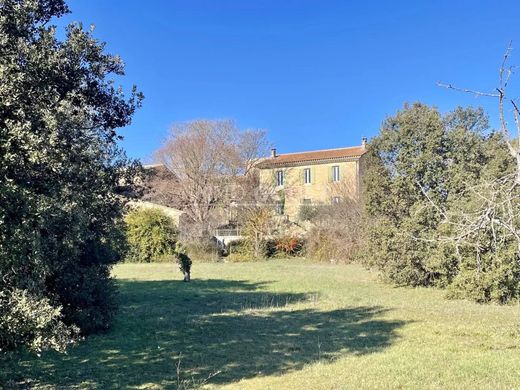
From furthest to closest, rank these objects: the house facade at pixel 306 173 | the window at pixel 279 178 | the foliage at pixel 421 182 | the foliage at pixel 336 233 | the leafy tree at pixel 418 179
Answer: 1. the window at pixel 279 178
2. the house facade at pixel 306 173
3. the foliage at pixel 336 233
4. the leafy tree at pixel 418 179
5. the foliage at pixel 421 182

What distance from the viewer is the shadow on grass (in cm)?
696

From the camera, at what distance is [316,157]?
44719 mm

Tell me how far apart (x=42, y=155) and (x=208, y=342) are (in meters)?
5.66

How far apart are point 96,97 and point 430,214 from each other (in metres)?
12.8

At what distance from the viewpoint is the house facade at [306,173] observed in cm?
4191

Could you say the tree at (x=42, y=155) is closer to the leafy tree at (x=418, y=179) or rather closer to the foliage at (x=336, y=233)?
the leafy tree at (x=418, y=179)

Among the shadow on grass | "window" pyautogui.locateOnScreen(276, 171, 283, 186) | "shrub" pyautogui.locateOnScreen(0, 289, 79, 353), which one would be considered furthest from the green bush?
"shrub" pyautogui.locateOnScreen(0, 289, 79, 353)

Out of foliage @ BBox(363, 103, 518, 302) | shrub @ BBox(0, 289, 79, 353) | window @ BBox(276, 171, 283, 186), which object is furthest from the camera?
window @ BBox(276, 171, 283, 186)

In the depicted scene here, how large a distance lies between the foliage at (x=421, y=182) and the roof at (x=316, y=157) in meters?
24.4

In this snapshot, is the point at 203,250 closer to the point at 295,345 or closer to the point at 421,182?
the point at 421,182

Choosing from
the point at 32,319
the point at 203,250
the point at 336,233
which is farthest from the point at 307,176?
the point at 32,319

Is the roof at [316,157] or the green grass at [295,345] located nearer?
the green grass at [295,345]

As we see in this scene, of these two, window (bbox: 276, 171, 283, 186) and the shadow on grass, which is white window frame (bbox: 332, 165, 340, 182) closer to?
window (bbox: 276, 171, 283, 186)

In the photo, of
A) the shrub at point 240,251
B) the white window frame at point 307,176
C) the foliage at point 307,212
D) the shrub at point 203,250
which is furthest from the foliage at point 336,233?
the white window frame at point 307,176
